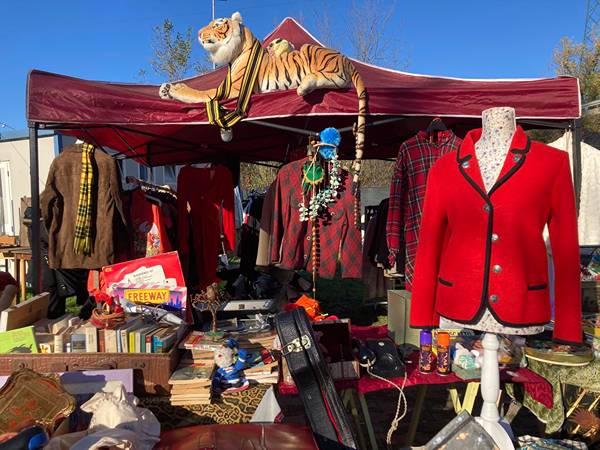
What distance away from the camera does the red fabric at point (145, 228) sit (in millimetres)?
4066

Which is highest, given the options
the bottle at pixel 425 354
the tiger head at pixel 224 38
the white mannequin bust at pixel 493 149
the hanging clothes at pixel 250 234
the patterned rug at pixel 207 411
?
the tiger head at pixel 224 38

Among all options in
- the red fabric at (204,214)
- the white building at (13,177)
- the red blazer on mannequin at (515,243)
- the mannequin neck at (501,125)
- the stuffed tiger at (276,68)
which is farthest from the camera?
the white building at (13,177)

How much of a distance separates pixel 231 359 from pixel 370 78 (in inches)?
116

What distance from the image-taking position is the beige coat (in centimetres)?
340

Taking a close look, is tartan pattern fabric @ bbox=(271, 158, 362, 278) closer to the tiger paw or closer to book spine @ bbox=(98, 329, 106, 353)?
the tiger paw

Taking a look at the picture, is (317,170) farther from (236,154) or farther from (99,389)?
(236,154)

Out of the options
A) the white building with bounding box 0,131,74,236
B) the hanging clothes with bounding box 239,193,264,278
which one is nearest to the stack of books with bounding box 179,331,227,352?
the hanging clothes with bounding box 239,193,264,278

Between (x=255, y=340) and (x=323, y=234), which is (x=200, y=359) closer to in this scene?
(x=255, y=340)

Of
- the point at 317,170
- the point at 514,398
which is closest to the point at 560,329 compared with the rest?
the point at 514,398

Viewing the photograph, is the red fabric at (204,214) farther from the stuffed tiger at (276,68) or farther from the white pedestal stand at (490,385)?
the white pedestal stand at (490,385)

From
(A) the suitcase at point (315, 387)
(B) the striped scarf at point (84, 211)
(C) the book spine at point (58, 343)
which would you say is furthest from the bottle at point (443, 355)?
(B) the striped scarf at point (84, 211)

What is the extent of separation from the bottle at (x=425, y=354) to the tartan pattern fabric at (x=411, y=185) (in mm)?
777

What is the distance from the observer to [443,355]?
2279 mm

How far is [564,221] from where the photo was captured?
1.77 m
